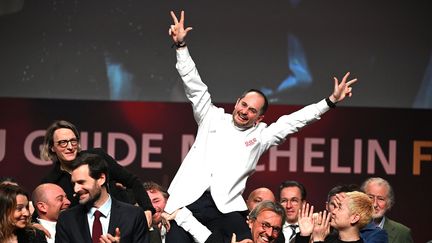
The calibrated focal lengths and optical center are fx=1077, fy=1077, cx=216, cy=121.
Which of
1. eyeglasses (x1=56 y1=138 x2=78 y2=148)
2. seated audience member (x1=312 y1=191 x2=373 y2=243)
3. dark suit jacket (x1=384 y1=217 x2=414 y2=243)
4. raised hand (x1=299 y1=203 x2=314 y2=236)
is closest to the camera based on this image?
seated audience member (x1=312 y1=191 x2=373 y2=243)

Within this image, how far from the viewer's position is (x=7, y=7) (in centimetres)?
928

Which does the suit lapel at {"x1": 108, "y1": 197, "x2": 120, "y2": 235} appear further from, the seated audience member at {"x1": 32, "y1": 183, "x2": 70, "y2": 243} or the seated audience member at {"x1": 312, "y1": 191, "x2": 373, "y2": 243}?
the seated audience member at {"x1": 312, "y1": 191, "x2": 373, "y2": 243}

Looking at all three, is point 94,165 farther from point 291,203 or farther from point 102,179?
point 291,203

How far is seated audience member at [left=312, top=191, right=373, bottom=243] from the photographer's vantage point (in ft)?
18.9

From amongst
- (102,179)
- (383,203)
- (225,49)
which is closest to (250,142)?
(102,179)

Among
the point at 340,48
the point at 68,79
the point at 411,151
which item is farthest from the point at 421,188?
the point at 68,79

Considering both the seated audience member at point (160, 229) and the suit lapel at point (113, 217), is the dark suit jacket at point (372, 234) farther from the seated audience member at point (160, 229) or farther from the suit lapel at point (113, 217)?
the suit lapel at point (113, 217)

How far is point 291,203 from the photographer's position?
7.42 m

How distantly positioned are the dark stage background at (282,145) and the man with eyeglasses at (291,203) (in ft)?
5.22

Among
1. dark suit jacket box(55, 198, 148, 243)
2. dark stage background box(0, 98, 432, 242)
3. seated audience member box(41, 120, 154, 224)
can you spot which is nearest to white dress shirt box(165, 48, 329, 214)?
seated audience member box(41, 120, 154, 224)

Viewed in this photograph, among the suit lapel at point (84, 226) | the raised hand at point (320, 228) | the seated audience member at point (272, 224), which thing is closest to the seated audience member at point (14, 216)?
the suit lapel at point (84, 226)

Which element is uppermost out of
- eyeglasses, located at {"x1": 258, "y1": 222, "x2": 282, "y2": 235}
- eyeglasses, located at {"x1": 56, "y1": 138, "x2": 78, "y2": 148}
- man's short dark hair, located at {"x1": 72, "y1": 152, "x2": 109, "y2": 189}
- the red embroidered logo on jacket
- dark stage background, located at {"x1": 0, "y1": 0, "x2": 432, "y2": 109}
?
dark stage background, located at {"x1": 0, "y1": 0, "x2": 432, "y2": 109}

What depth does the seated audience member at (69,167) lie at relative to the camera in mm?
6367

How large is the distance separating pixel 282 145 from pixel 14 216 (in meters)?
3.99
